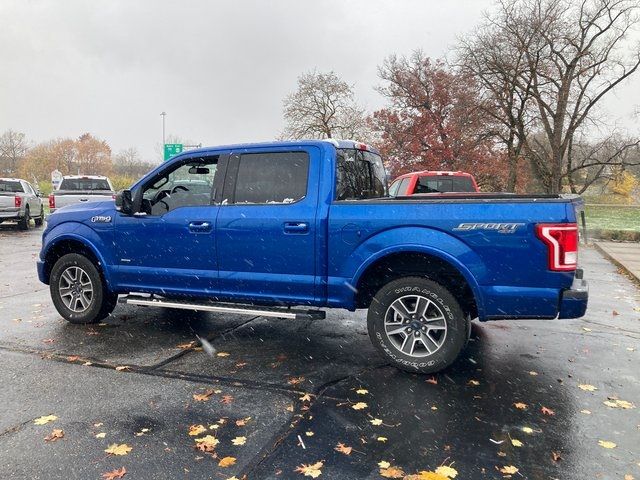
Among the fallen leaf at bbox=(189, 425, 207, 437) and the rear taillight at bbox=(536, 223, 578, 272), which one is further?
the rear taillight at bbox=(536, 223, 578, 272)

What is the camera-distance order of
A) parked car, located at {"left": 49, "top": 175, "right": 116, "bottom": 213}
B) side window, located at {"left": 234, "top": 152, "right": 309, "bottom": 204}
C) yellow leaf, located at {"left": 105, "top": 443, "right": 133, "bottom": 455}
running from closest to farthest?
1. yellow leaf, located at {"left": 105, "top": 443, "right": 133, "bottom": 455}
2. side window, located at {"left": 234, "top": 152, "right": 309, "bottom": 204}
3. parked car, located at {"left": 49, "top": 175, "right": 116, "bottom": 213}

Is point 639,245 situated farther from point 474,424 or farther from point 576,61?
point 474,424

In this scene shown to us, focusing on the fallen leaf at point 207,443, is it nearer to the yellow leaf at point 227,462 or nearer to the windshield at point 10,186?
the yellow leaf at point 227,462

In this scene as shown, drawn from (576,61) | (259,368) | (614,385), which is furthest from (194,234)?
(576,61)

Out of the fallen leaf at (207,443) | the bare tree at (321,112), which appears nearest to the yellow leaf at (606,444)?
the fallen leaf at (207,443)

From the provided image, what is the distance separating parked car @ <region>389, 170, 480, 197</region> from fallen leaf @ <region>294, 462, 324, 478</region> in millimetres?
8910

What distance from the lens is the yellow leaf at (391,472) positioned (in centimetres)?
286

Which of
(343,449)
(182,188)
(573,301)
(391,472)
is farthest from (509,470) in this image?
(182,188)

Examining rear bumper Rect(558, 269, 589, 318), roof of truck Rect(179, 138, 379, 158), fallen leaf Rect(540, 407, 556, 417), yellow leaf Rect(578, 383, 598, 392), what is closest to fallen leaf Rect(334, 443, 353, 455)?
fallen leaf Rect(540, 407, 556, 417)

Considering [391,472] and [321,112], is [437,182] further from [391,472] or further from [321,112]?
[321,112]

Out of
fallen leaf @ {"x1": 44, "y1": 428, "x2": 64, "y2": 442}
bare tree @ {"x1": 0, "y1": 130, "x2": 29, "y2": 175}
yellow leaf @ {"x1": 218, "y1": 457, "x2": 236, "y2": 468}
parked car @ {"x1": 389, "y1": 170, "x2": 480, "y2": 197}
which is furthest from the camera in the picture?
bare tree @ {"x1": 0, "y1": 130, "x2": 29, "y2": 175}

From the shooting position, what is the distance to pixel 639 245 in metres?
16.2

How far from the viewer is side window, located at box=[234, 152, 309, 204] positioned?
15.9 feet

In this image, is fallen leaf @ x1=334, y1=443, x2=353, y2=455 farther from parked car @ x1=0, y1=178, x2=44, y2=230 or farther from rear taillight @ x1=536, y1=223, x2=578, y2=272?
parked car @ x1=0, y1=178, x2=44, y2=230
